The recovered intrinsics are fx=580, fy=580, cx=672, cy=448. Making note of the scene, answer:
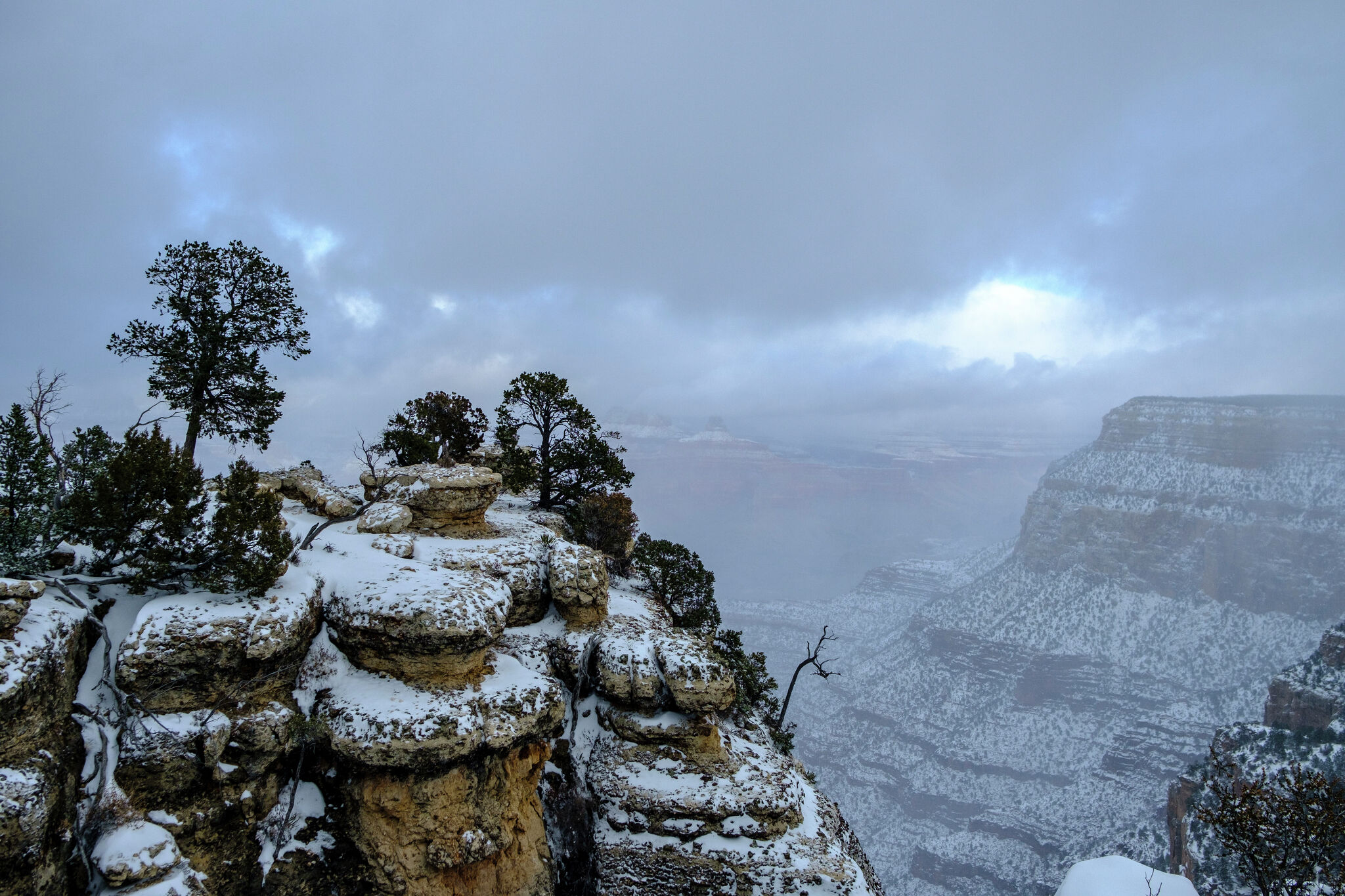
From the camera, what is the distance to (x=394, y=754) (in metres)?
17.9

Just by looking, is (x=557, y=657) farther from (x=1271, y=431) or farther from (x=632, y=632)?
(x=1271, y=431)

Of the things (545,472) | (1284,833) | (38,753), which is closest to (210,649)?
(38,753)

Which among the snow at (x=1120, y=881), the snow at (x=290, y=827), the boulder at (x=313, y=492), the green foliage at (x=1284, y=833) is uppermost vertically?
the boulder at (x=313, y=492)

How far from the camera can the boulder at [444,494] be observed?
28.5 metres

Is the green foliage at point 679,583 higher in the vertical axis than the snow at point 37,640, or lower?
lower

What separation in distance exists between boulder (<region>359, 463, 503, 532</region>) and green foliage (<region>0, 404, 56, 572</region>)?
11618 mm

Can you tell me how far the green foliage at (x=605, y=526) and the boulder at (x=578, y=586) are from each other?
11.2 metres

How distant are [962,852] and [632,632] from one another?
13274cm

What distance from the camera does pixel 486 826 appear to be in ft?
63.9

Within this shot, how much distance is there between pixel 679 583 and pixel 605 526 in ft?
23.0

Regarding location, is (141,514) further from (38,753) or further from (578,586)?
(578,586)

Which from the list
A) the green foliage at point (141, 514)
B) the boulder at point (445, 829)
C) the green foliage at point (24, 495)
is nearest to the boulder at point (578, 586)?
the boulder at point (445, 829)

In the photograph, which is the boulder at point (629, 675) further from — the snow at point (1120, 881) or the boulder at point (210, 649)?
the snow at point (1120, 881)

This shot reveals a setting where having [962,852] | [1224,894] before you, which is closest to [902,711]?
[962,852]
